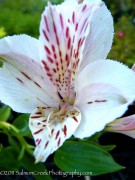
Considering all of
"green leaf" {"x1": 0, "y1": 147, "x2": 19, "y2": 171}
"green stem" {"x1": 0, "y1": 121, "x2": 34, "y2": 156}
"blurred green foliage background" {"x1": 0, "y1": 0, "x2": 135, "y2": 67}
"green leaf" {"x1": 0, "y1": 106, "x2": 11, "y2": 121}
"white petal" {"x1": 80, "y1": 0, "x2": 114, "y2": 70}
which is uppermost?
"blurred green foliage background" {"x1": 0, "y1": 0, "x2": 135, "y2": 67}

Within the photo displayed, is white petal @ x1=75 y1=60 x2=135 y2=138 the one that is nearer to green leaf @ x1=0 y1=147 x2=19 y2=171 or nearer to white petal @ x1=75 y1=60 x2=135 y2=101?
white petal @ x1=75 y1=60 x2=135 y2=101

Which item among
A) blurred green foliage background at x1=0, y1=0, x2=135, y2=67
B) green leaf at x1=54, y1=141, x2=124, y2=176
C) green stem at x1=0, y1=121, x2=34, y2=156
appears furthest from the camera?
blurred green foliage background at x1=0, y1=0, x2=135, y2=67

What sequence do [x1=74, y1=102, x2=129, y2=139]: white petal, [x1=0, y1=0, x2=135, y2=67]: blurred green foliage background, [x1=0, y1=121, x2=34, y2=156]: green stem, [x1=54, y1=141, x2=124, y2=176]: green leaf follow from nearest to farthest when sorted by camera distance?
1. [x1=74, y1=102, x2=129, y2=139]: white petal
2. [x1=54, y1=141, x2=124, y2=176]: green leaf
3. [x1=0, y1=121, x2=34, y2=156]: green stem
4. [x1=0, y1=0, x2=135, y2=67]: blurred green foliage background

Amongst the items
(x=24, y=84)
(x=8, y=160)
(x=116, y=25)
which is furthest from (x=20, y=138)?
(x=116, y=25)

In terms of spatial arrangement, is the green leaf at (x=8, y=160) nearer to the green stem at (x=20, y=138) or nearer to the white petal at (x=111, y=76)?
the green stem at (x=20, y=138)

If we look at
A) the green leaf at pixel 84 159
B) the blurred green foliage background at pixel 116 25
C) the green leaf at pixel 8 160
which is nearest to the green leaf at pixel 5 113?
the green leaf at pixel 8 160

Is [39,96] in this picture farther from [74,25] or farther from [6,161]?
[6,161]

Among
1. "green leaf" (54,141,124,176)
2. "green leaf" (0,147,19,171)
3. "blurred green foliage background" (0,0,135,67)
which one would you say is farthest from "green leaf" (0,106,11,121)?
"blurred green foliage background" (0,0,135,67)
